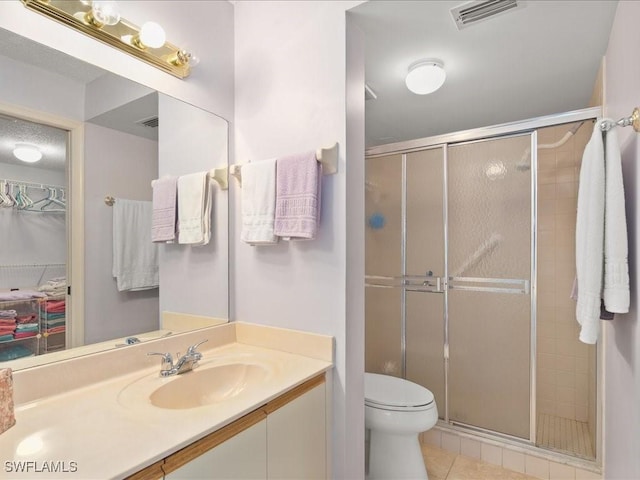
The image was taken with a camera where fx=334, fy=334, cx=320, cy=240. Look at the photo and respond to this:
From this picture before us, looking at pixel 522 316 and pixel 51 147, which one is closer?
pixel 51 147

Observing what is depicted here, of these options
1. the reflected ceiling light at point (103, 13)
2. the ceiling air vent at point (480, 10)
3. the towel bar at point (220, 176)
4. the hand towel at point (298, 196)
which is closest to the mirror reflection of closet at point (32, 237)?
the reflected ceiling light at point (103, 13)

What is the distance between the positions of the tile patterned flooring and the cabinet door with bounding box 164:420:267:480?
1.37 metres

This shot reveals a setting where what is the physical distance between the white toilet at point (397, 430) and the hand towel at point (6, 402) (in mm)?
1370

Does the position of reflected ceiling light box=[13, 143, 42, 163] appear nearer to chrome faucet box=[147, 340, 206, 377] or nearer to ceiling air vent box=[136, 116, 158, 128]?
ceiling air vent box=[136, 116, 158, 128]

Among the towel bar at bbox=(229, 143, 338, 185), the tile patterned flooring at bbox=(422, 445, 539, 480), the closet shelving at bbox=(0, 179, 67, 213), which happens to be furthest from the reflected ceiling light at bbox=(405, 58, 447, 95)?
the tile patterned flooring at bbox=(422, 445, 539, 480)

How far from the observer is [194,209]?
4.92 feet

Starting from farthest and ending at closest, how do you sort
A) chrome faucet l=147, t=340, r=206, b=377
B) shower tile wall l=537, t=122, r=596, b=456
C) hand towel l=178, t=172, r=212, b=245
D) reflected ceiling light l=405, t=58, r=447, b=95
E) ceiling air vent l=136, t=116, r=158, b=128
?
shower tile wall l=537, t=122, r=596, b=456 < reflected ceiling light l=405, t=58, r=447, b=95 < hand towel l=178, t=172, r=212, b=245 < ceiling air vent l=136, t=116, r=158, b=128 < chrome faucet l=147, t=340, r=206, b=377

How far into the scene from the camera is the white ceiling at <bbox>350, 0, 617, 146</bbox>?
1.41 m

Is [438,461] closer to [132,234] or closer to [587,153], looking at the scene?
[587,153]

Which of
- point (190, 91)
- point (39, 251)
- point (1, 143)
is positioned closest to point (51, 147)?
point (1, 143)

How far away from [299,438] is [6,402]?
0.81 m

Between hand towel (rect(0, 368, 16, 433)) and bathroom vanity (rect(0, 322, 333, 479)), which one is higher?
hand towel (rect(0, 368, 16, 433))

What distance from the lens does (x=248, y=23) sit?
1612mm

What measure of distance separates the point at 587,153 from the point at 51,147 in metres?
1.84
